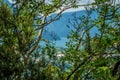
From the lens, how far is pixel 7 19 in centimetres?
1777

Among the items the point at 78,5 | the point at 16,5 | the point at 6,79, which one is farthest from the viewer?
the point at 78,5

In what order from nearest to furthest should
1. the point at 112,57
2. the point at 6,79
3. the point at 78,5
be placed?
the point at 6,79, the point at 112,57, the point at 78,5

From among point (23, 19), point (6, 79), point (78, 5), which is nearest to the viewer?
point (6, 79)

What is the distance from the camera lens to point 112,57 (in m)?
22.3

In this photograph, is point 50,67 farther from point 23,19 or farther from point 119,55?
point 119,55

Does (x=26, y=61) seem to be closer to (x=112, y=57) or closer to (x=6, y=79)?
(x=6, y=79)

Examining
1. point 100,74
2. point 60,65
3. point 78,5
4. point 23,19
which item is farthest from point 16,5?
point 78,5

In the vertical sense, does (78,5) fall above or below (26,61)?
→ below

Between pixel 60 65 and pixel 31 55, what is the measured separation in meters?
3.64

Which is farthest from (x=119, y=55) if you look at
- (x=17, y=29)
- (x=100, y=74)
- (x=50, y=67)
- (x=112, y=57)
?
(x=17, y=29)

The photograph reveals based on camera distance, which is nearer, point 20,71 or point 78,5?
point 20,71

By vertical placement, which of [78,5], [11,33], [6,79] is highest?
[11,33]

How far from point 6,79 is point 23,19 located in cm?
289

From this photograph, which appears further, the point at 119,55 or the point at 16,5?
the point at 119,55
